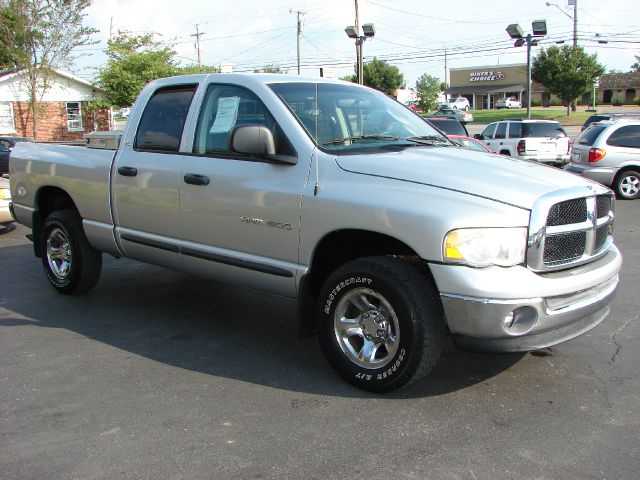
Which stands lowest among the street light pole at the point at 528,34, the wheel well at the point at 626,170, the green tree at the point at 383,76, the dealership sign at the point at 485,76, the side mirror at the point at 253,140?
the wheel well at the point at 626,170

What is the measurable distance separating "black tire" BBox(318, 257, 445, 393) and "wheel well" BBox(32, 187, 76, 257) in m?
3.45

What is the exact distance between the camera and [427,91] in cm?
6206

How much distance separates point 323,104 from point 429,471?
262cm

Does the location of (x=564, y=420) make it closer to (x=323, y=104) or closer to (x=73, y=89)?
(x=323, y=104)

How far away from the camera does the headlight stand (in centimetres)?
348

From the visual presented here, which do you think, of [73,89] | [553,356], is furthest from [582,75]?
[553,356]

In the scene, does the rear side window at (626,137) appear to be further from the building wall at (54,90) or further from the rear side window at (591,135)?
the building wall at (54,90)

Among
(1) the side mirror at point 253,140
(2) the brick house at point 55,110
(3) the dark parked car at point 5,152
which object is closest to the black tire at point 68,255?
(1) the side mirror at point 253,140

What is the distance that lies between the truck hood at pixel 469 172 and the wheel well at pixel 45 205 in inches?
137

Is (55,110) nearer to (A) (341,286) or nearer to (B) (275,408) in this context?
(A) (341,286)

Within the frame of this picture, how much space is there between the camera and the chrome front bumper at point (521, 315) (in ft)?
11.3

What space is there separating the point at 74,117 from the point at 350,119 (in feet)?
112

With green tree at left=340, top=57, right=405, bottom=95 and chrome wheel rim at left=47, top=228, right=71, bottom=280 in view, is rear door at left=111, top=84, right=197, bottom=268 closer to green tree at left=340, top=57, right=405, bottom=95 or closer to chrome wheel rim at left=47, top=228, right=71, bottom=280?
chrome wheel rim at left=47, top=228, right=71, bottom=280

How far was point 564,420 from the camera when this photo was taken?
364 centimetres
